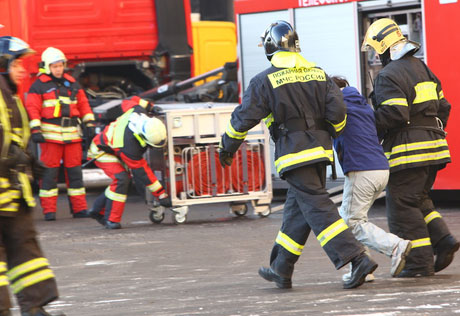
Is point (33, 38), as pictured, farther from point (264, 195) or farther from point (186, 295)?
point (186, 295)

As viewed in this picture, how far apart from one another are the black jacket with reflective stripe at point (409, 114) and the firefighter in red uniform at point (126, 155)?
3.68m

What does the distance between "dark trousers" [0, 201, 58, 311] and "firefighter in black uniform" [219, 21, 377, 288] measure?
1.53 m

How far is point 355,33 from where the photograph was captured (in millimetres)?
11273

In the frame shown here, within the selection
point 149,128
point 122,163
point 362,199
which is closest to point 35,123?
point 122,163

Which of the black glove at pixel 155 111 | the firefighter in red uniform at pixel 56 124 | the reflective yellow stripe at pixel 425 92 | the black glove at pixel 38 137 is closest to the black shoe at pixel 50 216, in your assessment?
the firefighter in red uniform at pixel 56 124

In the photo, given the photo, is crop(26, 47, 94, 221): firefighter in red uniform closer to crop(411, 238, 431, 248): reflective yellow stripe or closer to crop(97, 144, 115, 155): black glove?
crop(97, 144, 115, 155): black glove

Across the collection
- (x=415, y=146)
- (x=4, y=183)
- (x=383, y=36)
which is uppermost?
(x=383, y=36)

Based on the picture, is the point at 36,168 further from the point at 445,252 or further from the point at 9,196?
the point at 445,252

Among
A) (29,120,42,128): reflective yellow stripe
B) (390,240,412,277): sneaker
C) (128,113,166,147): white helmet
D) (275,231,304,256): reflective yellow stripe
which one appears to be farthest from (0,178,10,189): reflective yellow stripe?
(29,120,42,128): reflective yellow stripe

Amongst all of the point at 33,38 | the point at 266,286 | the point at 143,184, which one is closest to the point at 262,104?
the point at 266,286

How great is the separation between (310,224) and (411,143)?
1023 mm

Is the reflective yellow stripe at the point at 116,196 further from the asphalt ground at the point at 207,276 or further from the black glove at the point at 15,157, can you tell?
the black glove at the point at 15,157

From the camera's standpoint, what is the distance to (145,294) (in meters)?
6.53

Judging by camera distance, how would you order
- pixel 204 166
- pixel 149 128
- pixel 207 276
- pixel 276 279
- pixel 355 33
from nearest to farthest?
pixel 276 279, pixel 207 276, pixel 149 128, pixel 204 166, pixel 355 33
